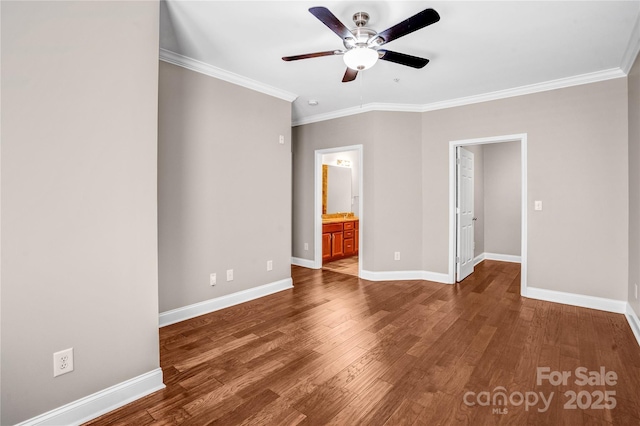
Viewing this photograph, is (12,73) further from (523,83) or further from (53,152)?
(523,83)

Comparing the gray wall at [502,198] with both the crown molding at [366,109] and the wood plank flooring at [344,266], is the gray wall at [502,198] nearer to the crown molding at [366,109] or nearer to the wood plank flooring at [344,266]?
the crown molding at [366,109]

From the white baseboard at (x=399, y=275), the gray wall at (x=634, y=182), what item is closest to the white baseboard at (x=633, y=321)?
the gray wall at (x=634, y=182)

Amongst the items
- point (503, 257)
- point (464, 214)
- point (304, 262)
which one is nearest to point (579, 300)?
point (464, 214)

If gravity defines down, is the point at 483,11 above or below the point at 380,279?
above

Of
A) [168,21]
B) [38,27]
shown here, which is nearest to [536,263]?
[168,21]

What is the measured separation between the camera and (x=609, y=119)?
3363 mm

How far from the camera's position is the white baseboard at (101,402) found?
63.1 inches

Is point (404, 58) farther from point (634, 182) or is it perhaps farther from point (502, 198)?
point (502, 198)

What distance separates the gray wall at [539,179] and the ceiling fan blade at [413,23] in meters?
2.45

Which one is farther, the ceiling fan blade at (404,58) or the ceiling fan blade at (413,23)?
the ceiling fan blade at (404,58)

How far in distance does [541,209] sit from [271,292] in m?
Result: 3.41

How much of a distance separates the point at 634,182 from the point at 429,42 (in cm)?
236

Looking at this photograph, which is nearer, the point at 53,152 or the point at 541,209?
the point at 53,152

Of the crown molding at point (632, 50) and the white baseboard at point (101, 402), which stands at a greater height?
the crown molding at point (632, 50)
